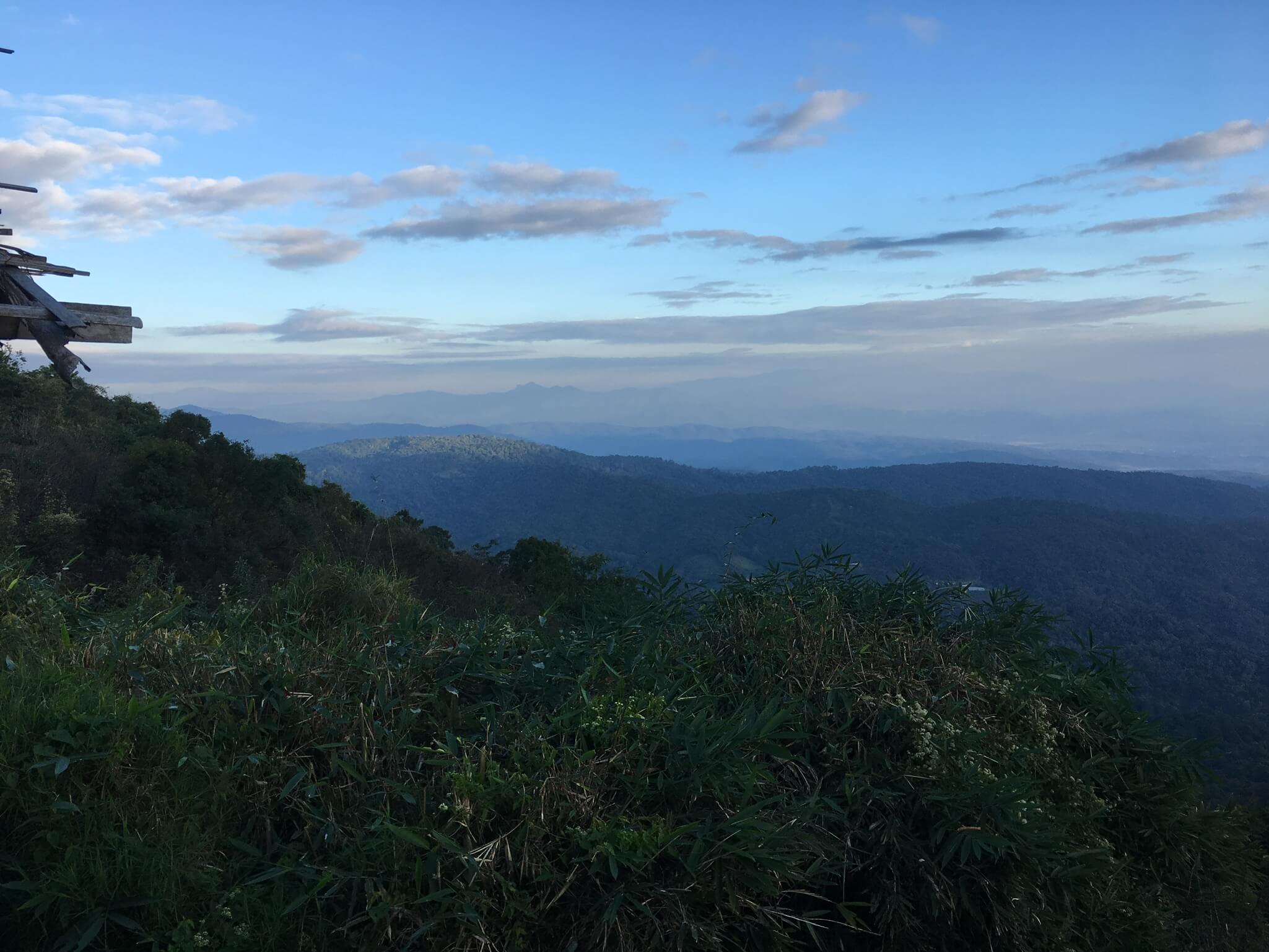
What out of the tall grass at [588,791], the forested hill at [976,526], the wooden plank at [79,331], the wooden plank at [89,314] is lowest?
the forested hill at [976,526]

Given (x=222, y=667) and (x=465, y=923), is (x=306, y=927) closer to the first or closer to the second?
(x=465, y=923)

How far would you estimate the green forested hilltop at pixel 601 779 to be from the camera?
211 cm

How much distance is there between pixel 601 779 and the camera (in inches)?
92.7

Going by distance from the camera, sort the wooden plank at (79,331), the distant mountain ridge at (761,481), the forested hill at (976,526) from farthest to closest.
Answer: the distant mountain ridge at (761,481)
the forested hill at (976,526)
the wooden plank at (79,331)

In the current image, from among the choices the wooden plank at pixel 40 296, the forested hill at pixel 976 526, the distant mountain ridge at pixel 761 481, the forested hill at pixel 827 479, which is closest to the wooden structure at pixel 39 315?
the wooden plank at pixel 40 296

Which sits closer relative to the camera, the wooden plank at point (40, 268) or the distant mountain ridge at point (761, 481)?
the wooden plank at point (40, 268)

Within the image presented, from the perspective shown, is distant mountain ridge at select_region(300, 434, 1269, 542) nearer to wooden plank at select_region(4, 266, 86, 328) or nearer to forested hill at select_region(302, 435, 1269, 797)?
forested hill at select_region(302, 435, 1269, 797)

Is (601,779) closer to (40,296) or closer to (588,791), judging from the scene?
(588,791)

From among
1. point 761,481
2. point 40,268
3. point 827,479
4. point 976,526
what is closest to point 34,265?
point 40,268

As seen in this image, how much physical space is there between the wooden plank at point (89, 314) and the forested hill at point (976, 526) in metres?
4.21

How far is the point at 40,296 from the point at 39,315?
238 mm

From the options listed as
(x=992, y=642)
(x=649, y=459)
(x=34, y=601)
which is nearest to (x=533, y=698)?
(x=992, y=642)

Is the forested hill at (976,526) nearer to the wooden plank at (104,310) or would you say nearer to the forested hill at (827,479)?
the forested hill at (827,479)

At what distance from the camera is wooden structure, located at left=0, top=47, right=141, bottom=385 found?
7285 millimetres
